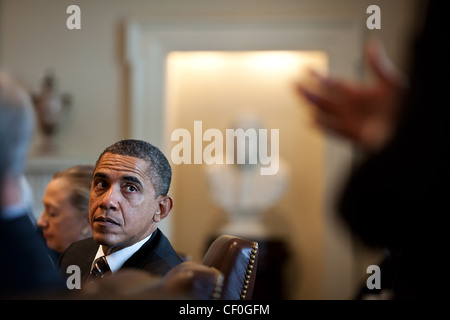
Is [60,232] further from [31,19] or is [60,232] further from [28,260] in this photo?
[31,19]

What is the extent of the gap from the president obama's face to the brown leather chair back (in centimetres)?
25

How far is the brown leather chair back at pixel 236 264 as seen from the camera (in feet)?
5.83

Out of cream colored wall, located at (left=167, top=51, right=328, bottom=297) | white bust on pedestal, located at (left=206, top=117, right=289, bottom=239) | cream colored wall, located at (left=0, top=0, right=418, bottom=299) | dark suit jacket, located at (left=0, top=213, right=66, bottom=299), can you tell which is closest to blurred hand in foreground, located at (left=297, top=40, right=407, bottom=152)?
dark suit jacket, located at (left=0, top=213, right=66, bottom=299)

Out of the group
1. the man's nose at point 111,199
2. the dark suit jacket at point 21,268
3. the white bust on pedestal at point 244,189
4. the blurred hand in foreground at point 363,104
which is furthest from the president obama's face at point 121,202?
the white bust on pedestal at point 244,189

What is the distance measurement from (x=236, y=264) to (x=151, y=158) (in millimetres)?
437

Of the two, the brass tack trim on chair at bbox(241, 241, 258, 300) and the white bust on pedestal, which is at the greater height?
the brass tack trim on chair at bbox(241, 241, 258, 300)

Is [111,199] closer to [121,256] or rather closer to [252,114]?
[121,256]

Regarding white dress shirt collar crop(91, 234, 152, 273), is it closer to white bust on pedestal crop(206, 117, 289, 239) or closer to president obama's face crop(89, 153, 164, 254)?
president obama's face crop(89, 153, 164, 254)

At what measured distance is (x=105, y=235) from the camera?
1861mm

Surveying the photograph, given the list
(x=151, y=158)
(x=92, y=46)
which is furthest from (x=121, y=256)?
(x=92, y=46)

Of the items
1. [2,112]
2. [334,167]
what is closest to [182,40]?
[334,167]

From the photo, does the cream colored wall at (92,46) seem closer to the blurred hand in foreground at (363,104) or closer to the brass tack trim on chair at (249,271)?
the brass tack trim on chair at (249,271)

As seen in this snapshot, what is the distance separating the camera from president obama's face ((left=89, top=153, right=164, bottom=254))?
1.85 meters

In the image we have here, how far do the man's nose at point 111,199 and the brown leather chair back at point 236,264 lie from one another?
356mm
